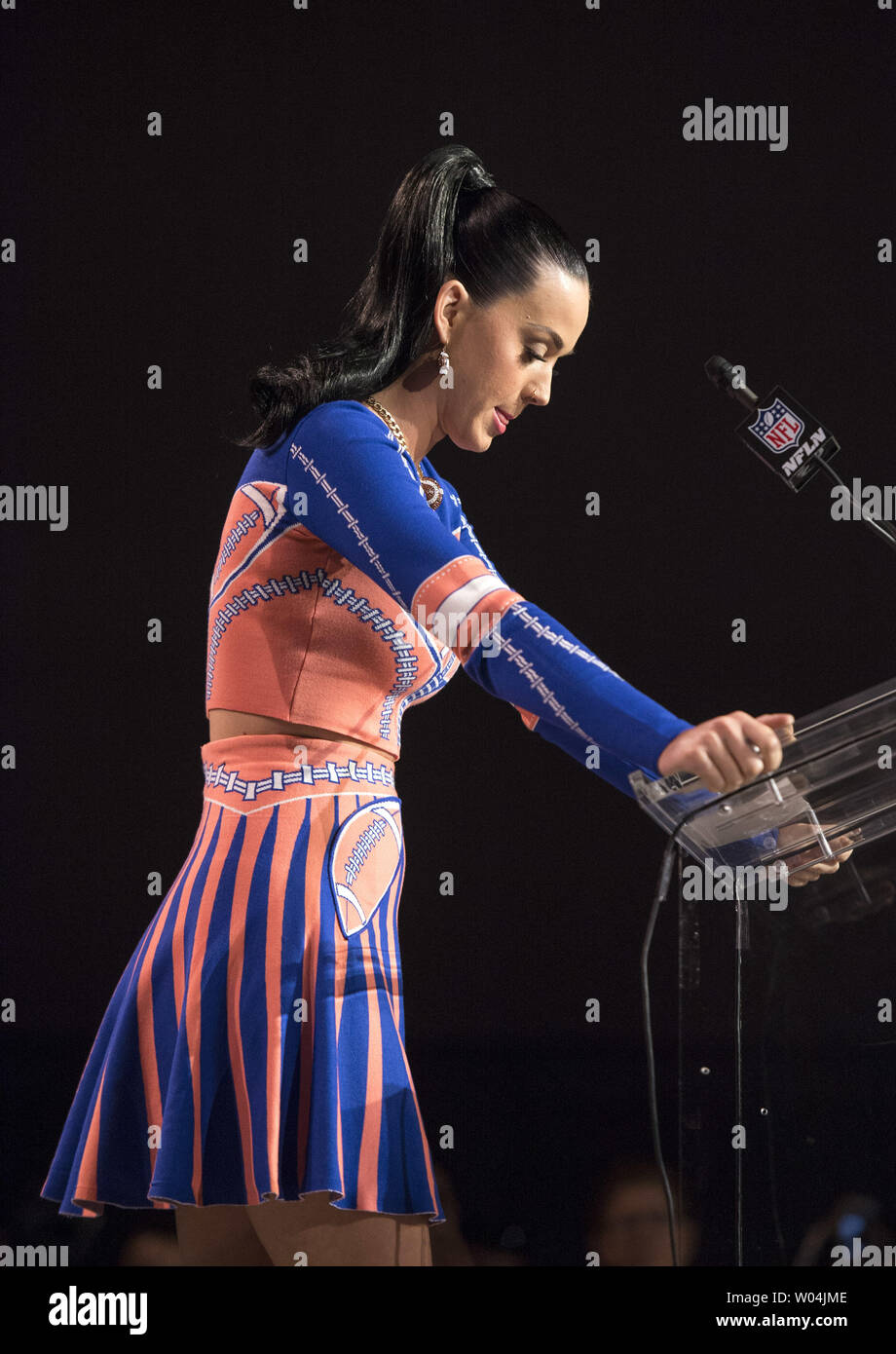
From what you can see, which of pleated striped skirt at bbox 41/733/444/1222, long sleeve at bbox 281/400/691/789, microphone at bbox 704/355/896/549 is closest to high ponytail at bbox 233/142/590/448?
long sleeve at bbox 281/400/691/789

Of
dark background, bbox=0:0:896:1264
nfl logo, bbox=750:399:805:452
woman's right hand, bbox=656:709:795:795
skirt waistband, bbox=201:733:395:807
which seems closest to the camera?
woman's right hand, bbox=656:709:795:795

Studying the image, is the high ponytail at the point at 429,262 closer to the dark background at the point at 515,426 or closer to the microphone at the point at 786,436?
the microphone at the point at 786,436

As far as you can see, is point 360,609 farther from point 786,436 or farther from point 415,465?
point 786,436

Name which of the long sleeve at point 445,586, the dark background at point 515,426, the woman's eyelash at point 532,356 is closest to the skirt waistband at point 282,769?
the long sleeve at point 445,586

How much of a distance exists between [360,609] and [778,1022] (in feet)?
1.58

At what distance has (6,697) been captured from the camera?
2.42m

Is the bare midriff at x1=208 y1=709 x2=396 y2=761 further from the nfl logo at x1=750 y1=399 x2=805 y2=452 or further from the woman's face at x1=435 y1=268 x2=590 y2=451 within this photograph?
the nfl logo at x1=750 y1=399 x2=805 y2=452

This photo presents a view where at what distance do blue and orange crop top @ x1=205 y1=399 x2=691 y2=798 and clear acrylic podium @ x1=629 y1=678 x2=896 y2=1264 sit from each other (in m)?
0.14

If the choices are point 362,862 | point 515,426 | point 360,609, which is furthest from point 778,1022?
point 515,426

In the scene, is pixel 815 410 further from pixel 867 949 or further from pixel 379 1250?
pixel 379 1250

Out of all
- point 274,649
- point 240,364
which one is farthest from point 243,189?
point 274,649

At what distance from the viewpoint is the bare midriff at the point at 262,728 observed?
47.2 inches

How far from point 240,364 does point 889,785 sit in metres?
1.66

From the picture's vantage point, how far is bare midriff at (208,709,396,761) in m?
1.20
